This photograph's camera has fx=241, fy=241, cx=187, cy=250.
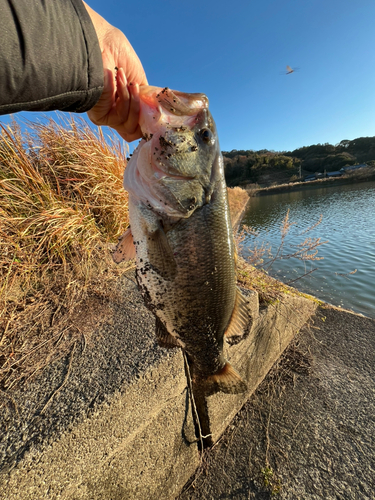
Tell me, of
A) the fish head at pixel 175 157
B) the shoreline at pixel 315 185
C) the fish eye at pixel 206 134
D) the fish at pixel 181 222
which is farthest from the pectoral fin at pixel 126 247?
the shoreline at pixel 315 185

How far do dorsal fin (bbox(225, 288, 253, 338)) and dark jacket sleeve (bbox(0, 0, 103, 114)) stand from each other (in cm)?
167

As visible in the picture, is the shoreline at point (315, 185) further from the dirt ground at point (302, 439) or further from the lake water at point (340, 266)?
the dirt ground at point (302, 439)

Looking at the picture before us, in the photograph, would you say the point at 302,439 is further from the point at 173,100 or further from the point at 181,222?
the point at 173,100

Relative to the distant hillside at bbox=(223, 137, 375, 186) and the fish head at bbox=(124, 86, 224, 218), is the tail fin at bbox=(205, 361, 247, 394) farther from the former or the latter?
the distant hillside at bbox=(223, 137, 375, 186)

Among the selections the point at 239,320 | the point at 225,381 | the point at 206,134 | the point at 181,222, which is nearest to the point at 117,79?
the point at 206,134

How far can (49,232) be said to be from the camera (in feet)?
9.90

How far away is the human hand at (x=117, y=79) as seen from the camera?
134cm

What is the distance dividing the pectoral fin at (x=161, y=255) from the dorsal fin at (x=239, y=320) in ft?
2.06

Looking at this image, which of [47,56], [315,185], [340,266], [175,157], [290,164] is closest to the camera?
[47,56]

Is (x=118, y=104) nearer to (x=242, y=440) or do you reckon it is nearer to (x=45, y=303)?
(x=45, y=303)

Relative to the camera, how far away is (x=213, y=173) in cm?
168

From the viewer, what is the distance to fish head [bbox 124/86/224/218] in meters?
1.52

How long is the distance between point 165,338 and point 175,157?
4.30 feet

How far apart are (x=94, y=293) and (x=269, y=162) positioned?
73.2 metres
